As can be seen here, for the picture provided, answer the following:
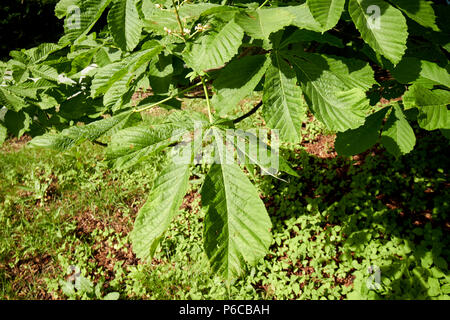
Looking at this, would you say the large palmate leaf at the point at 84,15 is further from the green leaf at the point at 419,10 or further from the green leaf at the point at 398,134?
the green leaf at the point at 398,134

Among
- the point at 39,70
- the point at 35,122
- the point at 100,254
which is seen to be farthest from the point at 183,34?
the point at 100,254

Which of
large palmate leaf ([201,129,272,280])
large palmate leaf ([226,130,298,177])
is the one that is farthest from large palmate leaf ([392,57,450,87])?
large palmate leaf ([201,129,272,280])

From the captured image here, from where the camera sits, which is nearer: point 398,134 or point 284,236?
point 398,134

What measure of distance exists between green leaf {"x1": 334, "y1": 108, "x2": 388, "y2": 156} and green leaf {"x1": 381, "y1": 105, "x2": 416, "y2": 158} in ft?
0.12

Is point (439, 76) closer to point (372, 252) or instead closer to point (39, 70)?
point (39, 70)

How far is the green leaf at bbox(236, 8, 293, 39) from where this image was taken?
24.5 inches

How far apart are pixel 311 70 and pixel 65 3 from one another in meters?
0.92

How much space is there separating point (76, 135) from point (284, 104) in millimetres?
681

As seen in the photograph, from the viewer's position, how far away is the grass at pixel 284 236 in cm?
240

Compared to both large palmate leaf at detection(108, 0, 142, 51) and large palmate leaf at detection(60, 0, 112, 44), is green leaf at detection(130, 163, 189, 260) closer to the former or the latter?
large palmate leaf at detection(108, 0, 142, 51)

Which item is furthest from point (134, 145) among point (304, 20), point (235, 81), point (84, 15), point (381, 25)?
point (381, 25)

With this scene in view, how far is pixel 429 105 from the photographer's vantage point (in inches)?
32.9

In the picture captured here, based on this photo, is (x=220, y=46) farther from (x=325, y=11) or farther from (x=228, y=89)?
(x=325, y=11)

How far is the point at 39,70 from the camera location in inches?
54.9
